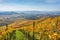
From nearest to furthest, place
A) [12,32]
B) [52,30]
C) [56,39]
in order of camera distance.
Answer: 1. [56,39]
2. [12,32]
3. [52,30]

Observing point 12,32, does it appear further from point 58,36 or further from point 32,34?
point 58,36

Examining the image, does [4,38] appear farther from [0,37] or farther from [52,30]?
[52,30]

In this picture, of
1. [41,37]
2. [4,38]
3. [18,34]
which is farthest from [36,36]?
[4,38]

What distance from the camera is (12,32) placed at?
13275 centimetres

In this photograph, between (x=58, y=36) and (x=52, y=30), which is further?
(x=52, y=30)

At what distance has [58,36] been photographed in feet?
418

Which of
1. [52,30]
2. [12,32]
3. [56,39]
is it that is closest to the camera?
[56,39]

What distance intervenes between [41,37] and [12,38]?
2266 centimetres

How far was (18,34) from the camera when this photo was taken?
129500 mm

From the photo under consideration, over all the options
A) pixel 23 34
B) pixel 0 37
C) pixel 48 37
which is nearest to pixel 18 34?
pixel 23 34

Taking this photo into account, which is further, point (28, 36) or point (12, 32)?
point (12, 32)

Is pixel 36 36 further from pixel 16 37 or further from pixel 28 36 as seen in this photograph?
pixel 16 37

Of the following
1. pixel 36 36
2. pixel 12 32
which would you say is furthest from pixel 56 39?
pixel 12 32

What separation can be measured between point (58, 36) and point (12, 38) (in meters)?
36.4
